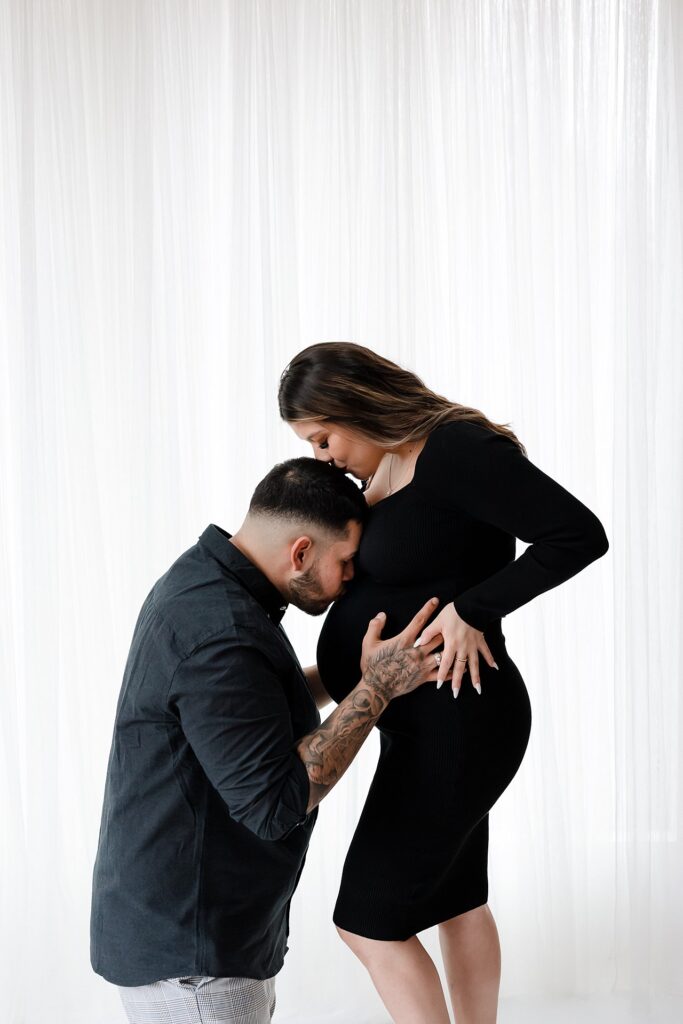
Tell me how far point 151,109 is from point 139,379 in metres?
0.67

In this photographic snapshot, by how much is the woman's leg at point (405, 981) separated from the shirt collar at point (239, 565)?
0.62m

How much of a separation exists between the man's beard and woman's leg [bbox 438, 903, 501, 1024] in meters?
0.65

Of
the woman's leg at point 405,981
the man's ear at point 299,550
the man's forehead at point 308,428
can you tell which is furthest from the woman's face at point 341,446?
the woman's leg at point 405,981

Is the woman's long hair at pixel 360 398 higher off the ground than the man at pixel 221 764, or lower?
higher

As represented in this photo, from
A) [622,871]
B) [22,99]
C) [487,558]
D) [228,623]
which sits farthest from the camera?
[622,871]

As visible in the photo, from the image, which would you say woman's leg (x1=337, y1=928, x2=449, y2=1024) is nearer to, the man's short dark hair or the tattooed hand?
the tattooed hand

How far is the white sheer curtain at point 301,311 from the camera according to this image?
2.51m

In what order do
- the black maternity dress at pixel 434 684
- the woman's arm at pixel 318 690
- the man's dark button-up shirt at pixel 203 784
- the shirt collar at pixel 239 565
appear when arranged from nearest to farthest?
the man's dark button-up shirt at pixel 203 784, the shirt collar at pixel 239 565, the black maternity dress at pixel 434 684, the woman's arm at pixel 318 690

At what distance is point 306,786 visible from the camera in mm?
1337

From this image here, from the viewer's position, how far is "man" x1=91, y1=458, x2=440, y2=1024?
1309 mm

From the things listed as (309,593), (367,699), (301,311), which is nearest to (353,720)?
(367,699)

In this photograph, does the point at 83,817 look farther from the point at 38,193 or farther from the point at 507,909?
the point at 38,193

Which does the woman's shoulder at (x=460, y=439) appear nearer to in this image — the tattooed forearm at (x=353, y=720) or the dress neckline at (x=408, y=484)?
the dress neckline at (x=408, y=484)

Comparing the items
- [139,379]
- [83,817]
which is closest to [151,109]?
[139,379]
